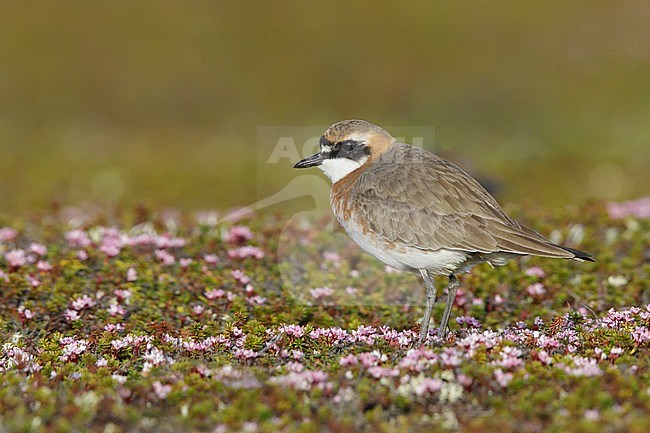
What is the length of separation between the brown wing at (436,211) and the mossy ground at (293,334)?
870mm

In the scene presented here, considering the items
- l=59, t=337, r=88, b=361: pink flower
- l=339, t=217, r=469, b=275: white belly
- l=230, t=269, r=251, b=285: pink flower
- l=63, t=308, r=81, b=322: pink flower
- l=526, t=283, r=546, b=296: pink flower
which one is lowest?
l=63, t=308, r=81, b=322: pink flower

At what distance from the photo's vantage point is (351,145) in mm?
9438

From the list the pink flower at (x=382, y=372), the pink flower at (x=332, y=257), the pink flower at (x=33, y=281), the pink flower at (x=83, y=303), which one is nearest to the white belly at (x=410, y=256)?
the pink flower at (x=382, y=372)

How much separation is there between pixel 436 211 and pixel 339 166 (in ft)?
4.96

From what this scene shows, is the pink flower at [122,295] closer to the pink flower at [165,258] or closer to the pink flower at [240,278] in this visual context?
the pink flower at [165,258]

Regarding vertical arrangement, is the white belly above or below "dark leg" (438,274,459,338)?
above

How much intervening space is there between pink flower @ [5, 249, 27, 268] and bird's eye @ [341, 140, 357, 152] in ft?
13.9

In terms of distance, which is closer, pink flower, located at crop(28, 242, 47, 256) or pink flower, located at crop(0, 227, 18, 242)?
pink flower, located at crop(28, 242, 47, 256)

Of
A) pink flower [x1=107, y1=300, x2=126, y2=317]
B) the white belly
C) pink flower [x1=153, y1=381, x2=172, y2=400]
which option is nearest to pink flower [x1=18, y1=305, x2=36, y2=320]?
pink flower [x1=107, y1=300, x2=126, y2=317]

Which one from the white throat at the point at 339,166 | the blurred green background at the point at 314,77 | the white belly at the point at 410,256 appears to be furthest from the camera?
the blurred green background at the point at 314,77

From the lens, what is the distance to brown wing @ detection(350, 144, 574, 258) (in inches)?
325

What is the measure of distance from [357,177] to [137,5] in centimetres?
2671

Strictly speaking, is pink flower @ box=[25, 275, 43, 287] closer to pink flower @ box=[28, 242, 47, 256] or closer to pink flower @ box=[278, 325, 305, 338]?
pink flower @ box=[28, 242, 47, 256]

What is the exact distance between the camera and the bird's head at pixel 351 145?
9.38 m
